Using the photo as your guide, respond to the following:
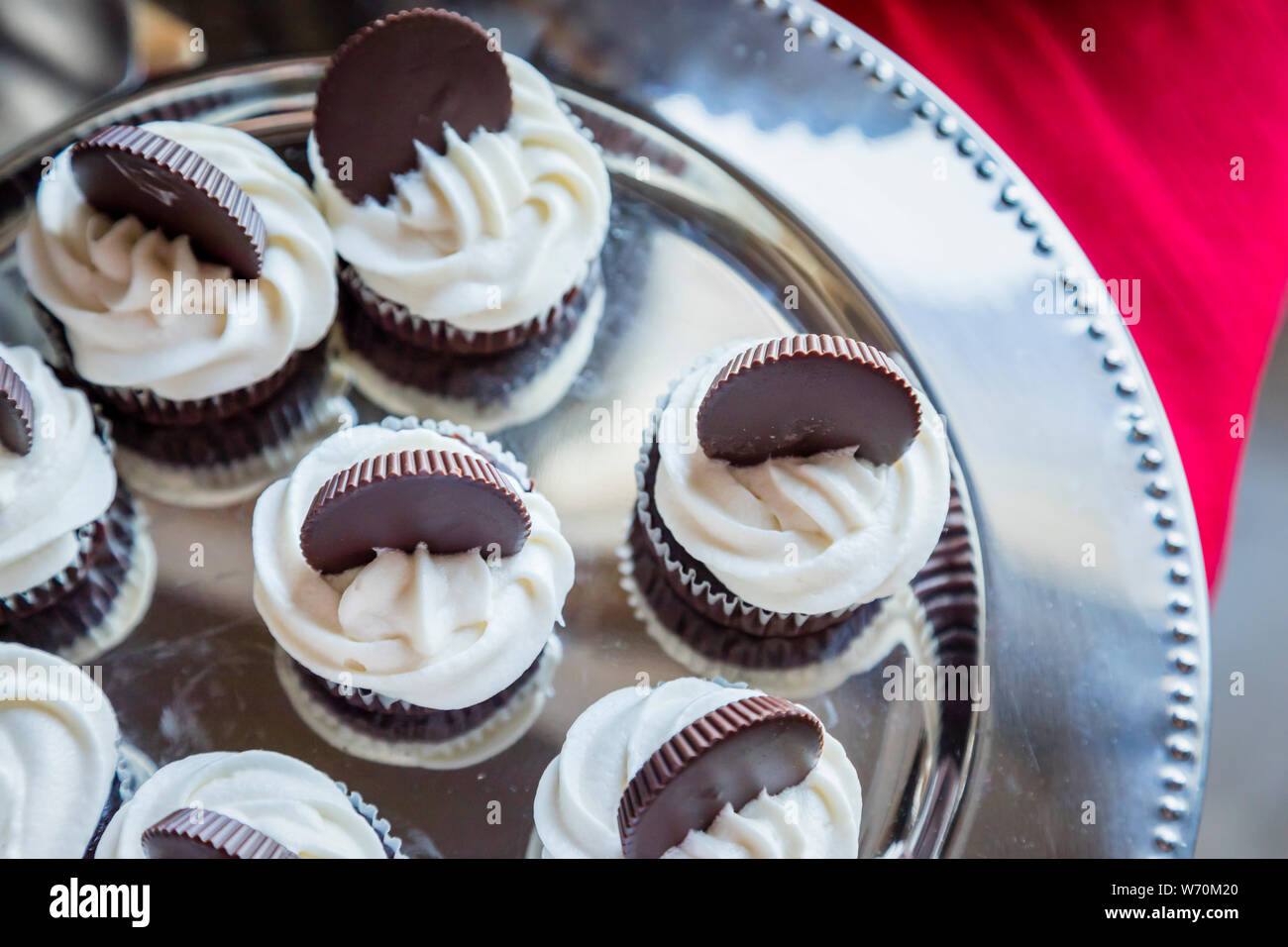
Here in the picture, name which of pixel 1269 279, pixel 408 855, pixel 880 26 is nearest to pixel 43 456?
pixel 408 855

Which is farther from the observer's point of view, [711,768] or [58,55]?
[58,55]

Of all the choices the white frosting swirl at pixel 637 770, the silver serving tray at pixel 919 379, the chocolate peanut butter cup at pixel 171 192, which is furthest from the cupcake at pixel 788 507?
the chocolate peanut butter cup at pixel 171 192

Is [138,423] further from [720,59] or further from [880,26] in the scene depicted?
[880,26]

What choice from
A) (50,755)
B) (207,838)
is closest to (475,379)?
(50,755)

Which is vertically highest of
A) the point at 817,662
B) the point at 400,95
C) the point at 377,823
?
the point at 400,95

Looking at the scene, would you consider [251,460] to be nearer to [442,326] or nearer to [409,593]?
[442,326]

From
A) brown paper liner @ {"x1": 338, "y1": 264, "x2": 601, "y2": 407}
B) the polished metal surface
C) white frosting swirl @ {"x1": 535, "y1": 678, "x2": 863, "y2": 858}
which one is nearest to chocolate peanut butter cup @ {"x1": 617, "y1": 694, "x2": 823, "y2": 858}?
white frosting swirl @ {"x1": 535, "y1": 678, "x2": 863, "y2": 858}
